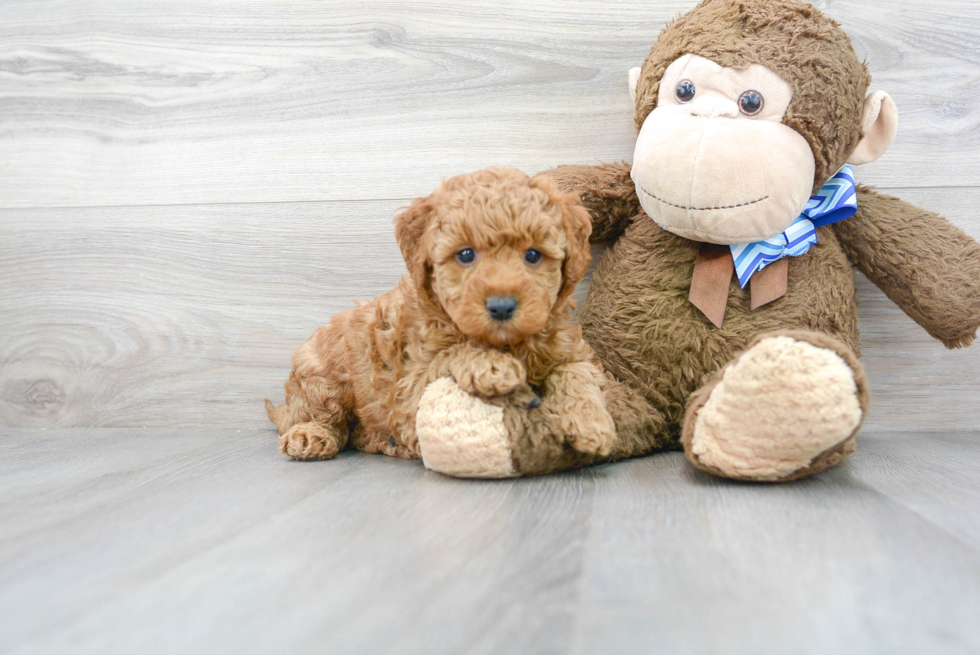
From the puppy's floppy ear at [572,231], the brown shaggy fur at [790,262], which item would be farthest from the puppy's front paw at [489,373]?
the brown shaggy fur at [790,262]

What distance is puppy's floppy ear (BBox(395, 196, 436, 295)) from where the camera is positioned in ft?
3.28

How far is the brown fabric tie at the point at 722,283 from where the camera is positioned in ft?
3.78

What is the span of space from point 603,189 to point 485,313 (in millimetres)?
459

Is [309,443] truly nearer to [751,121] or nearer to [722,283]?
[722,283]

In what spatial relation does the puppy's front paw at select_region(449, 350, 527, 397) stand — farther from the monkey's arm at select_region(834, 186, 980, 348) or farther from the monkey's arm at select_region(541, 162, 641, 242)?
the monkey's arm at select_region(834, 186, 980, 348)

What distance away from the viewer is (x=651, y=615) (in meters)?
0.58

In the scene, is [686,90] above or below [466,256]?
above

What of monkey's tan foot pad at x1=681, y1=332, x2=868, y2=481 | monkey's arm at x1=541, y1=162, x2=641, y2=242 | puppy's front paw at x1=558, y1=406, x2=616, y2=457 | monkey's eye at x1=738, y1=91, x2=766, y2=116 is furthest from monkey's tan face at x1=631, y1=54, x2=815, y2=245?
puppy's front paw at x1=558, y1=406, x2=616, y2=457

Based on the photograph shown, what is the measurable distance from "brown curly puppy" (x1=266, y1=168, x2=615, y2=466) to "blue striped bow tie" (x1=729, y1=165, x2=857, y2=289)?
294 millimetres

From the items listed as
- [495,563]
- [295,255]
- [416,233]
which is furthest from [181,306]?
[495,563]

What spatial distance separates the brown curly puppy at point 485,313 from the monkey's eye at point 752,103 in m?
0.30

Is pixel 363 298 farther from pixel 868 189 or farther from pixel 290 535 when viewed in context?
pixel 868 189

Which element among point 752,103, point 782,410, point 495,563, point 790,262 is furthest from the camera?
point 790,262

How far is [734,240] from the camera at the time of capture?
1.11 metres
